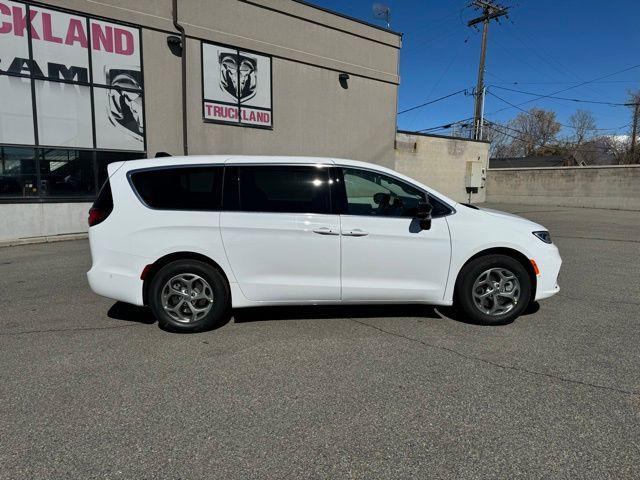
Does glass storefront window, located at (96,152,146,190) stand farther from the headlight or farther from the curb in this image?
the headlight

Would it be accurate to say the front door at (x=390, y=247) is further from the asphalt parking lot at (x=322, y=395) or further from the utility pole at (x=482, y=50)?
the utility pole at (x=482, y=50)

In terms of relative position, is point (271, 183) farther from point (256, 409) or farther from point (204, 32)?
point (204, 32)

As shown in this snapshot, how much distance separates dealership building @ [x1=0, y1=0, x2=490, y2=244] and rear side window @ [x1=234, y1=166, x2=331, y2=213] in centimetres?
938

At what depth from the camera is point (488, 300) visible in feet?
15.2

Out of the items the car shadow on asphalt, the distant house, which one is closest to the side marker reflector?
the car shadow on asphalt

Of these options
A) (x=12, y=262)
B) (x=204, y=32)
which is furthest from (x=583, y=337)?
(x=204, y=32)

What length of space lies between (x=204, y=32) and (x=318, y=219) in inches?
452

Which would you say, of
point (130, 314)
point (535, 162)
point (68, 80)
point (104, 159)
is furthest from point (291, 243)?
point (535, 162)

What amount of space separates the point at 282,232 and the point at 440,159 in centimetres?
2105

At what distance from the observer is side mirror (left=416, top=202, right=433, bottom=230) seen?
434 cm

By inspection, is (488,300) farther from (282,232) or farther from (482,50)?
(482,50)

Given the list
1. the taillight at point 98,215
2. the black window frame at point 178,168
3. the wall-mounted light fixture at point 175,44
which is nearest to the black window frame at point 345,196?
the black window frame at point 178,168

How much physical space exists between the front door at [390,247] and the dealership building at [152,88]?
32.9 ft

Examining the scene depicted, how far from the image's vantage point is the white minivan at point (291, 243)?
14.2ft
